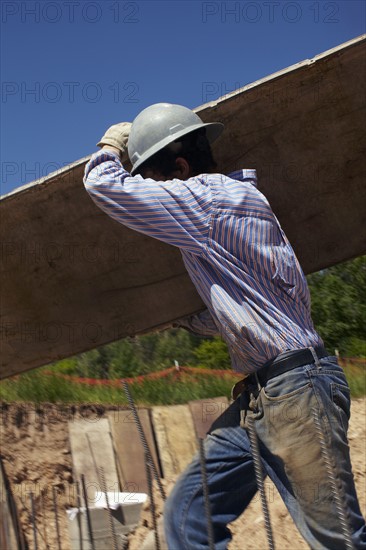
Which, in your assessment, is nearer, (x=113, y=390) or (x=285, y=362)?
(x=285, y=362)

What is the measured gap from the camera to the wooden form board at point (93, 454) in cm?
734

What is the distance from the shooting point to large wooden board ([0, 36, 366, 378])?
3145 millimetres

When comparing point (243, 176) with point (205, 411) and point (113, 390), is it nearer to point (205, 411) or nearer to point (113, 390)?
point (205, 411)

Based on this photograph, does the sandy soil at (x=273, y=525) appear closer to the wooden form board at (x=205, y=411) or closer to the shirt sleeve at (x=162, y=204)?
the wooden form board at (x=205, y=411)

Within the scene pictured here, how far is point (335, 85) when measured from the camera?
10.3 ft

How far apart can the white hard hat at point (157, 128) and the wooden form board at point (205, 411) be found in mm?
4876

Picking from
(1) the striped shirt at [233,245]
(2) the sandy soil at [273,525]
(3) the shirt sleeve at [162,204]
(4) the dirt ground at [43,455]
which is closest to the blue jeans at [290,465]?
(1) the striped shirt at [233,245]

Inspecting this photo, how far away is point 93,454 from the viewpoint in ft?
24.6

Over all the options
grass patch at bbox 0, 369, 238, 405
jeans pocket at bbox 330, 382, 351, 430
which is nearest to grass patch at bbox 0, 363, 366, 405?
grass patch at bbox 0, 369, 238, 405

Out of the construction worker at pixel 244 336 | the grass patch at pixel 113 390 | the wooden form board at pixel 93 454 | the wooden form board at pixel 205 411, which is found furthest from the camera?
the grass patch at pixel 113 390

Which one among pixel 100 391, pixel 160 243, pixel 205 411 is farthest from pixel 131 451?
pixel 160 243

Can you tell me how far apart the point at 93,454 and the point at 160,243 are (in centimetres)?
444

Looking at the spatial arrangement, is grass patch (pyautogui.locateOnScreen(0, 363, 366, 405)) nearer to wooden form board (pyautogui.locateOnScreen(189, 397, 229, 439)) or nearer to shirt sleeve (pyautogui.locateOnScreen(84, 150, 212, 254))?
wooden form board (pyautogui.locateOnScreen(189, 397, 229, 439))

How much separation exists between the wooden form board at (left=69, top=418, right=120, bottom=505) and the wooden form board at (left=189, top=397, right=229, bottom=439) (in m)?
0.86
